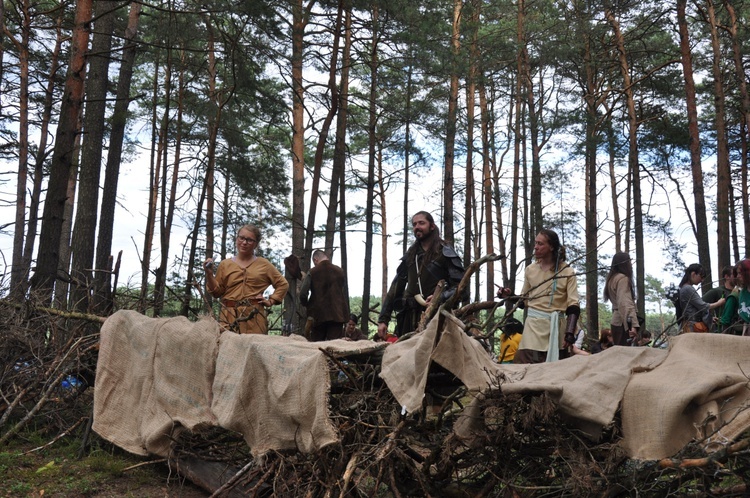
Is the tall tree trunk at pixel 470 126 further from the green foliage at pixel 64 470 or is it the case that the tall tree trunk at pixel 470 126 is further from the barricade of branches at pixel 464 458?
the barricade of branches at pixel 464 458

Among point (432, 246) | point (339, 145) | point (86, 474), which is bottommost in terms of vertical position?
point (86, 474)

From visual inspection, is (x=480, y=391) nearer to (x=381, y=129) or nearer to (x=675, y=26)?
(x=675, y=26)

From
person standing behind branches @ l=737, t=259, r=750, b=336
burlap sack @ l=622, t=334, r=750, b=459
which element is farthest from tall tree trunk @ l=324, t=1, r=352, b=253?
burlap sack @ l=622, t=334, r=750, b=459

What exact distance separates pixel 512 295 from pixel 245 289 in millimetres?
2787

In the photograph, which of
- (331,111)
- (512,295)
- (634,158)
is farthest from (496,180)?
(512,295)

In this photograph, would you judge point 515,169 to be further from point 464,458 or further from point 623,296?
point 464,458

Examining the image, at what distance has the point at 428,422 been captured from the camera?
12.7 feet

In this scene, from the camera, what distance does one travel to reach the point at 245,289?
→ 6566mm

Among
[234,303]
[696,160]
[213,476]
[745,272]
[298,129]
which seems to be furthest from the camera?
[298,129]

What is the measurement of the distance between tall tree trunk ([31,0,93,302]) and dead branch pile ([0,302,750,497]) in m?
4.46

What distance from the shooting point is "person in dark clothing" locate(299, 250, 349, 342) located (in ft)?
30.2

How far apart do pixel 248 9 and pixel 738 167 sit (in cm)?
1798

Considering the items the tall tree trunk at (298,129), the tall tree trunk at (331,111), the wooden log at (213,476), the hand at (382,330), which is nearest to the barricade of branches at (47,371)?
the wooden log at (213,476)

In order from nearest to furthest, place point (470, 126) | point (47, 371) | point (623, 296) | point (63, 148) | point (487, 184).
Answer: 1. point (47, 371)
2. point (623, 296)
3. point (63, 148)
4. point (470, 126)
5. point (487, 184)
